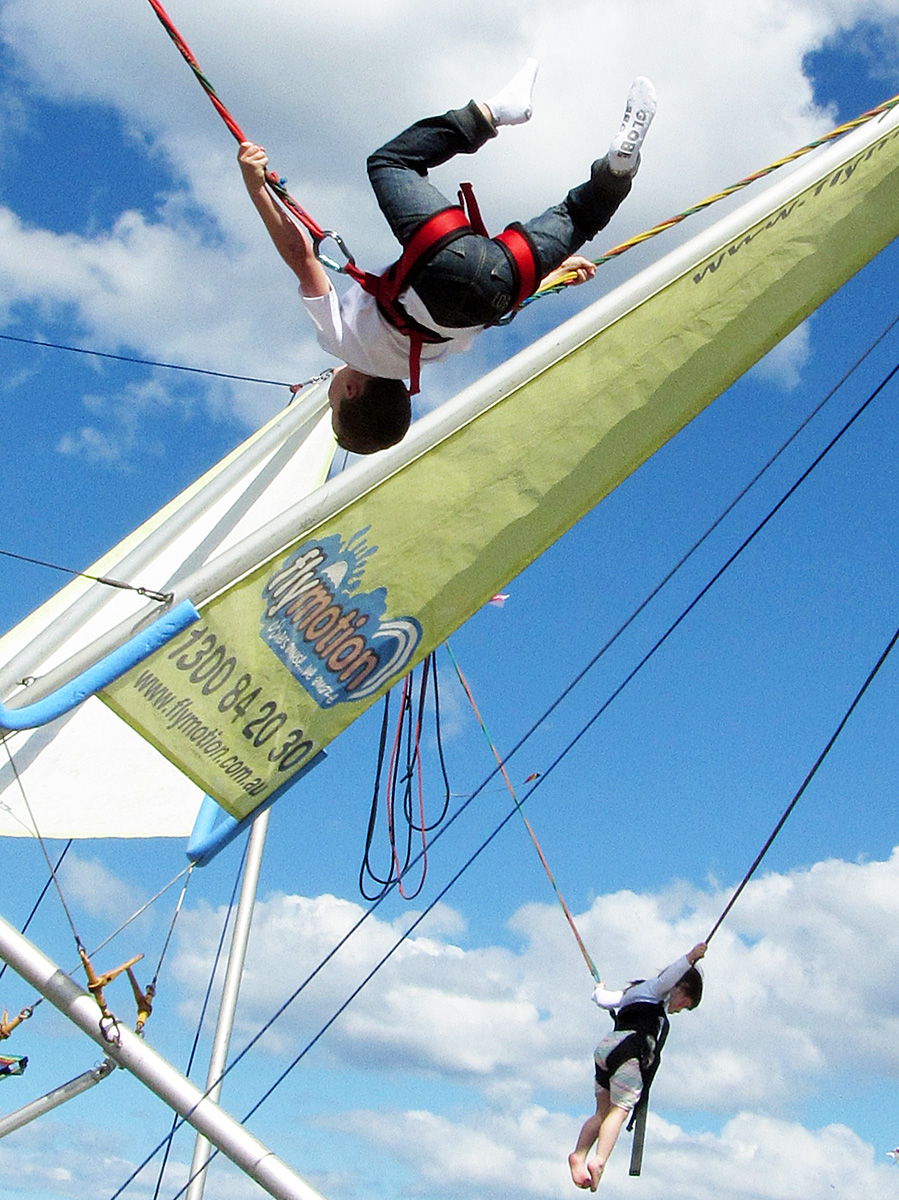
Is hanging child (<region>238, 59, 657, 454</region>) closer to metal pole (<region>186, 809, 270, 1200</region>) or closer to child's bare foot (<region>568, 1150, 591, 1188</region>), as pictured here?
child's bare foot (<region>568, 1150, 591, 1188</region>)

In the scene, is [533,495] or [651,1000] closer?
[533,495]

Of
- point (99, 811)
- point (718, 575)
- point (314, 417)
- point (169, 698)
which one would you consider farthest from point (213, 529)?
point (169, 698)

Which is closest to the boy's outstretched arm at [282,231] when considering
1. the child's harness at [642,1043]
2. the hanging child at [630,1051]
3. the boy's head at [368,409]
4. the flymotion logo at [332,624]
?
the boy's head at [368,409]

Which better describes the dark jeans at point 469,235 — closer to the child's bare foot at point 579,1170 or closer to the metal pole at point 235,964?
the child's bare foot at point 579,1170

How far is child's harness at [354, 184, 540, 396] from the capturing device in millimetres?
4961

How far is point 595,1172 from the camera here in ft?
22.1

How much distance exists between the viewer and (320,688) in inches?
220

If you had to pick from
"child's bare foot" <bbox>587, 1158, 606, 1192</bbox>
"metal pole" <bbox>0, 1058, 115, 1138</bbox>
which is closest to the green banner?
"metal pole" <bbox>0, 1058, 115, 1138</bbox>

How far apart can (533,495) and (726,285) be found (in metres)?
1.24

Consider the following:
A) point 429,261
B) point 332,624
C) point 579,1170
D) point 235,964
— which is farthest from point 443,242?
point 235,964

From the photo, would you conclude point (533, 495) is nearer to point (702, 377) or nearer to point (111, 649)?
point (702, 377)

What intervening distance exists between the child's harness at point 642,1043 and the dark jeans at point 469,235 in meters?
3.71

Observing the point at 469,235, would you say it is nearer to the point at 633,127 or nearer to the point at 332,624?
the point at 633,127

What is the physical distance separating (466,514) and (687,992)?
2.92m
